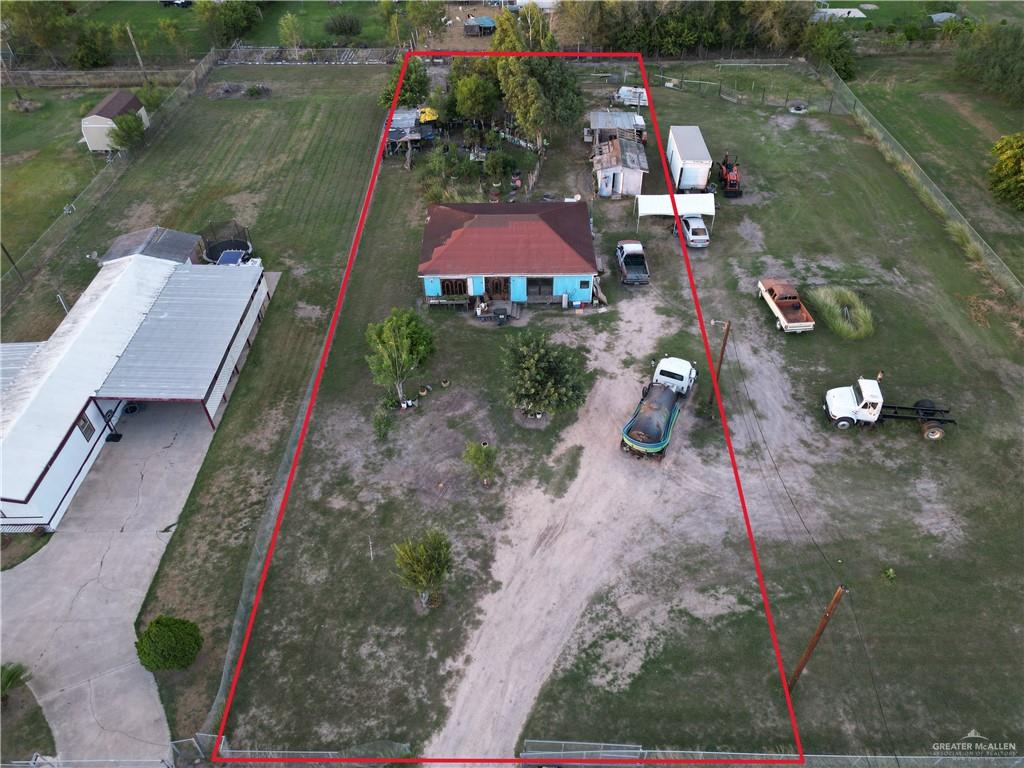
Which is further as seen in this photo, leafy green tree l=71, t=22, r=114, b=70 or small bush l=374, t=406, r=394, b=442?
leafy green tree l=71, t=22, r=114, b=70

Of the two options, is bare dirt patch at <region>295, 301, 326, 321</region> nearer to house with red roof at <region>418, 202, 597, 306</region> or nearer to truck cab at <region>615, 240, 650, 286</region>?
house with red roof at <region>418, 202, 597, 306</region>

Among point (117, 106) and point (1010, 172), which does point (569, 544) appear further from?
point (117, 106)

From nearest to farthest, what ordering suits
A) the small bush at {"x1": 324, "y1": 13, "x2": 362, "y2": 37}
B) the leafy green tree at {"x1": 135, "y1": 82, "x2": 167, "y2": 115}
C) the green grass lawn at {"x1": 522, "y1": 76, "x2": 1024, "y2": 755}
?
the green grass lawn at {"x1": 522, "y1": 76, "x2": 1024, "y2": 755} < the leafy green tree at {"x1": 135, "y1": 82, "x2": 167, "y2": 115} < the small bush at {"x1": 324, "y1": 13, "x2": 362, "y2": 37}

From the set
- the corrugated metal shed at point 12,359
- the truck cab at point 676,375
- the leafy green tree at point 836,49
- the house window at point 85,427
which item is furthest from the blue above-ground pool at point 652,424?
the leafy green tree at point 836,49

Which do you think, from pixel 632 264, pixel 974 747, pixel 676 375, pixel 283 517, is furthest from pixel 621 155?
pixel 974 747

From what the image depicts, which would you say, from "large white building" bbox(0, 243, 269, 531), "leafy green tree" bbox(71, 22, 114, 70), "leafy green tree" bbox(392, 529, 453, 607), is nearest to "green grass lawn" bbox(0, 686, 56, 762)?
"large white building" bbox(0, 243, 269, 531)

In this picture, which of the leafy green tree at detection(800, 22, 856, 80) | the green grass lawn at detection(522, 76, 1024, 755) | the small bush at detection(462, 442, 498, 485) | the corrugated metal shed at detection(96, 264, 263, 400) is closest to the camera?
the green grass lawn at detection(522, 76, 1024, 755)
